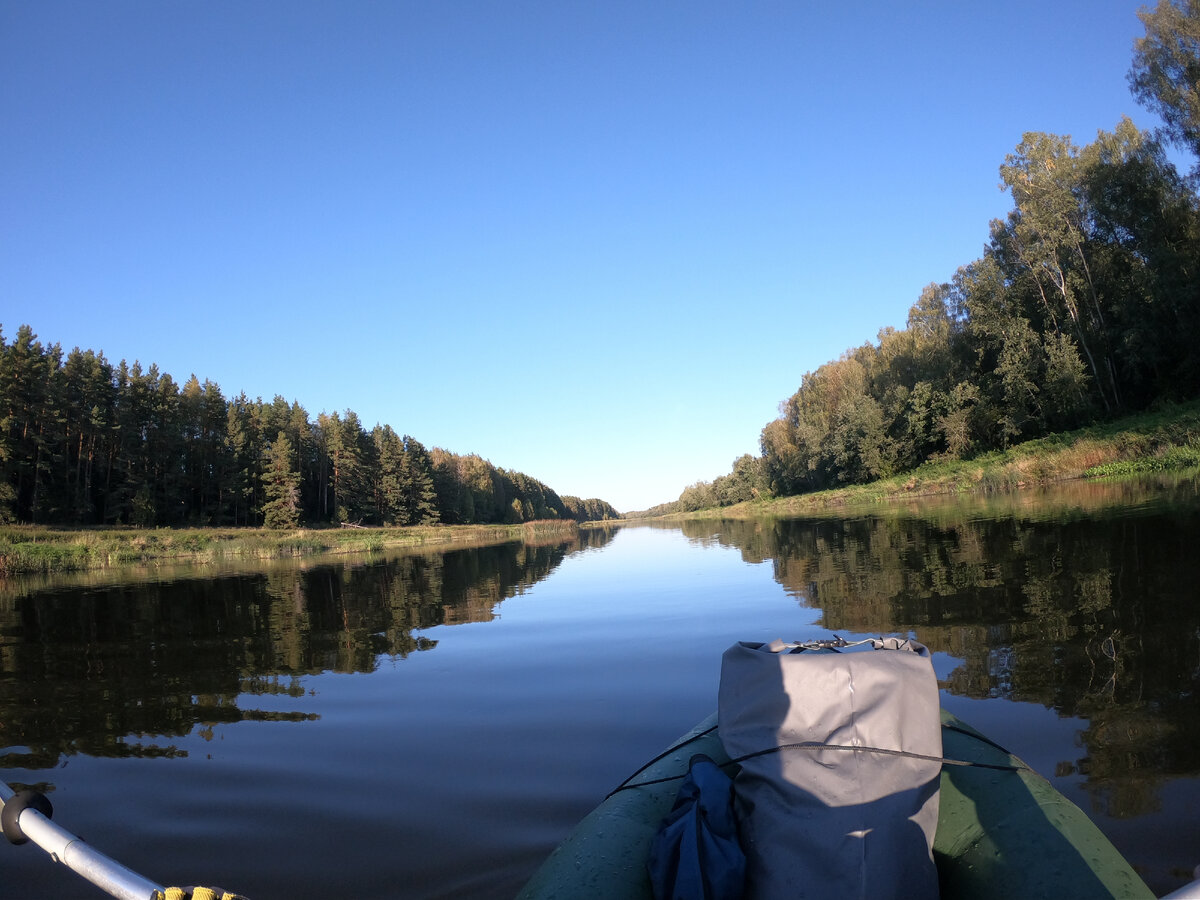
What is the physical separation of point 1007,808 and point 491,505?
11843cm

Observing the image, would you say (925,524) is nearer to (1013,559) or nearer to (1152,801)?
(1013,559)

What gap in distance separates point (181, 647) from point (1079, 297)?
43983mm

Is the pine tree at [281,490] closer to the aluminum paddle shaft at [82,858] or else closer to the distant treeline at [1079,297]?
the distant treeline at [1079,297]

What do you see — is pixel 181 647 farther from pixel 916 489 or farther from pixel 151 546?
pixel 916 489

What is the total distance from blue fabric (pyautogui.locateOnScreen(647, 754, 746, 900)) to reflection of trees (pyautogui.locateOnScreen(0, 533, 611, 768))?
4.91 metres

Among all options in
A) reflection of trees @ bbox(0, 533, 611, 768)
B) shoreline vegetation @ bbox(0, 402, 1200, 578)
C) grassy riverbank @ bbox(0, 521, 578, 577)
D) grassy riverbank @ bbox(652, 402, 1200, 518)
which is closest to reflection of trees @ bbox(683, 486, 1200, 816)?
reflection of trees @ bbox(0, 533, 611, 768)

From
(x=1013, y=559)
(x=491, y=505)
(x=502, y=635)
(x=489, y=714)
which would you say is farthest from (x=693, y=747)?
(x=491, y=505)

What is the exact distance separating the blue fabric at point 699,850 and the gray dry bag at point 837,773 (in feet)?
0.30

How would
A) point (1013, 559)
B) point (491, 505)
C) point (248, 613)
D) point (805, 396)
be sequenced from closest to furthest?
point (1013, 559) < point (248, 613) < point (805, 396) < point (491, 505)

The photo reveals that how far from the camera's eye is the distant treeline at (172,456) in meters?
50.6

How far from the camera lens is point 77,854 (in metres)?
1.97

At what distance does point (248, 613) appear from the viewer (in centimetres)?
1295

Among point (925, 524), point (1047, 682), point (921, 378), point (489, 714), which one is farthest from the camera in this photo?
point (921, 378)

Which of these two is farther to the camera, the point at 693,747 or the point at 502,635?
A: the point at 502,635
